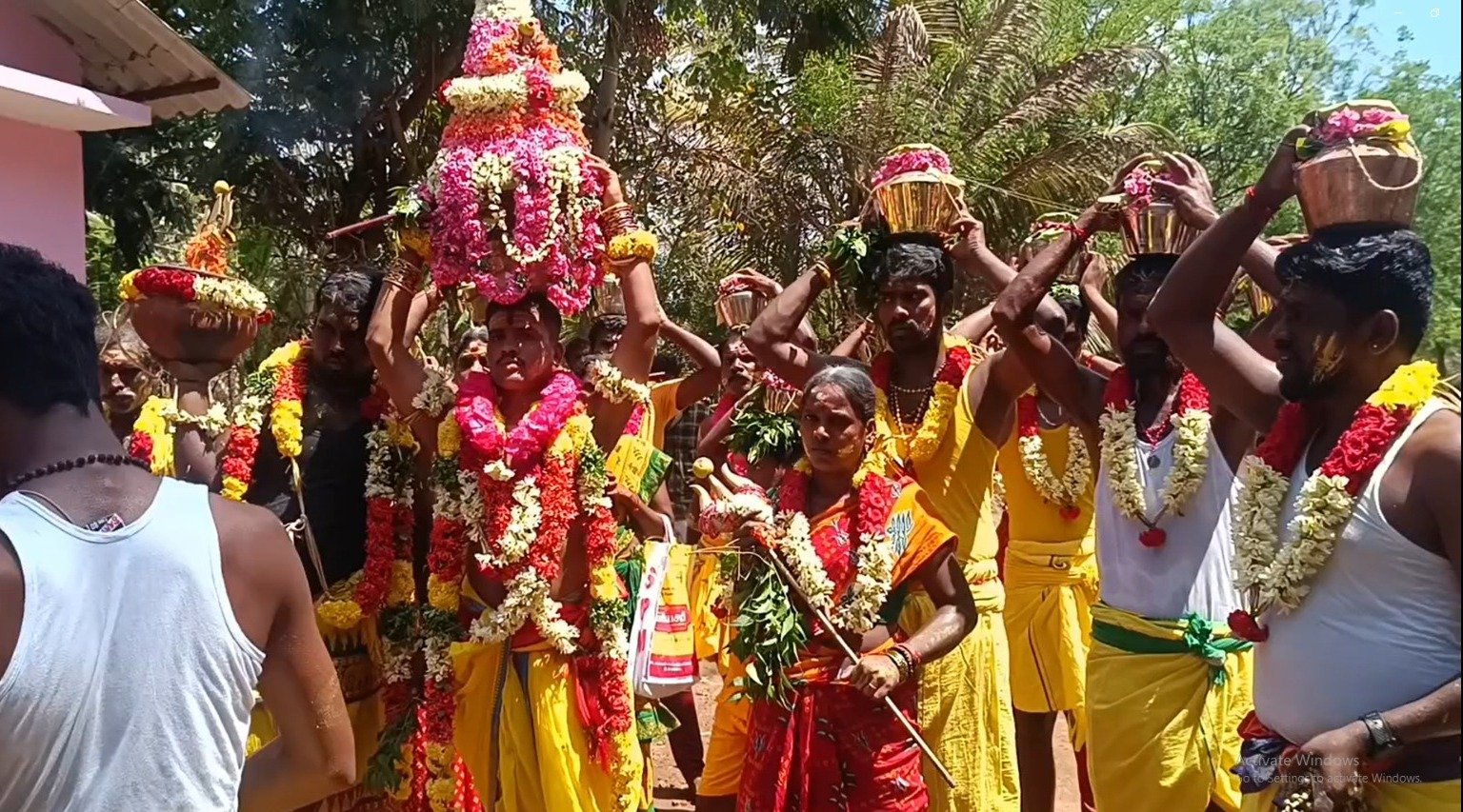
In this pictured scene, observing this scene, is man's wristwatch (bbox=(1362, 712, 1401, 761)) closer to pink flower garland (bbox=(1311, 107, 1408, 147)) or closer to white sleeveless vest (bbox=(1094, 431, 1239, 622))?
pink flower garland (bbox=(1311, 107, 1408, 147))

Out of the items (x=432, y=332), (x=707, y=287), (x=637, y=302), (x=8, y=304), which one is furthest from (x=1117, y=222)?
(x=707, y=287)

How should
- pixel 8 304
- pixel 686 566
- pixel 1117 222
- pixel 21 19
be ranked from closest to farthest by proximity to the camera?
pixel 8 304 < pixel 1117 222 < pixel 686 566 < pixel 21 19

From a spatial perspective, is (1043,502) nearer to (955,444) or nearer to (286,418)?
(955,444)

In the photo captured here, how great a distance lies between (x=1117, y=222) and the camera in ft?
15.7

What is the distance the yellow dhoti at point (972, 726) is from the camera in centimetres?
491

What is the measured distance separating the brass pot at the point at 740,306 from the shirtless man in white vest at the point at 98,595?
16.4 ft

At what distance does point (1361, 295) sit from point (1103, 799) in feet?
7.91

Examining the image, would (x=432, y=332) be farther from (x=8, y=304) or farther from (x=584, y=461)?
(x=8, y=304)

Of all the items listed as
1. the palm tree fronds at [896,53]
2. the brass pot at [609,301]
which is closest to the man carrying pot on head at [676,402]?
the brass pot at [609,301]

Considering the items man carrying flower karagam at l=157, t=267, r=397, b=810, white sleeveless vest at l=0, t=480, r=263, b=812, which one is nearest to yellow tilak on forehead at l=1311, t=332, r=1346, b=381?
white sleeveless vest at l=0, t=480, r=263, b=812

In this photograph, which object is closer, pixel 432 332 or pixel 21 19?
pixel 21 19

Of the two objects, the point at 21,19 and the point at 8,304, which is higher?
the point at 21,19

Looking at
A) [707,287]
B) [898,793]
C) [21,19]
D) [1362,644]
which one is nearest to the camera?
[1362,644]

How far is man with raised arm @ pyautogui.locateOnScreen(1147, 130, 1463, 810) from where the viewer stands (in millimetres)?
2746
